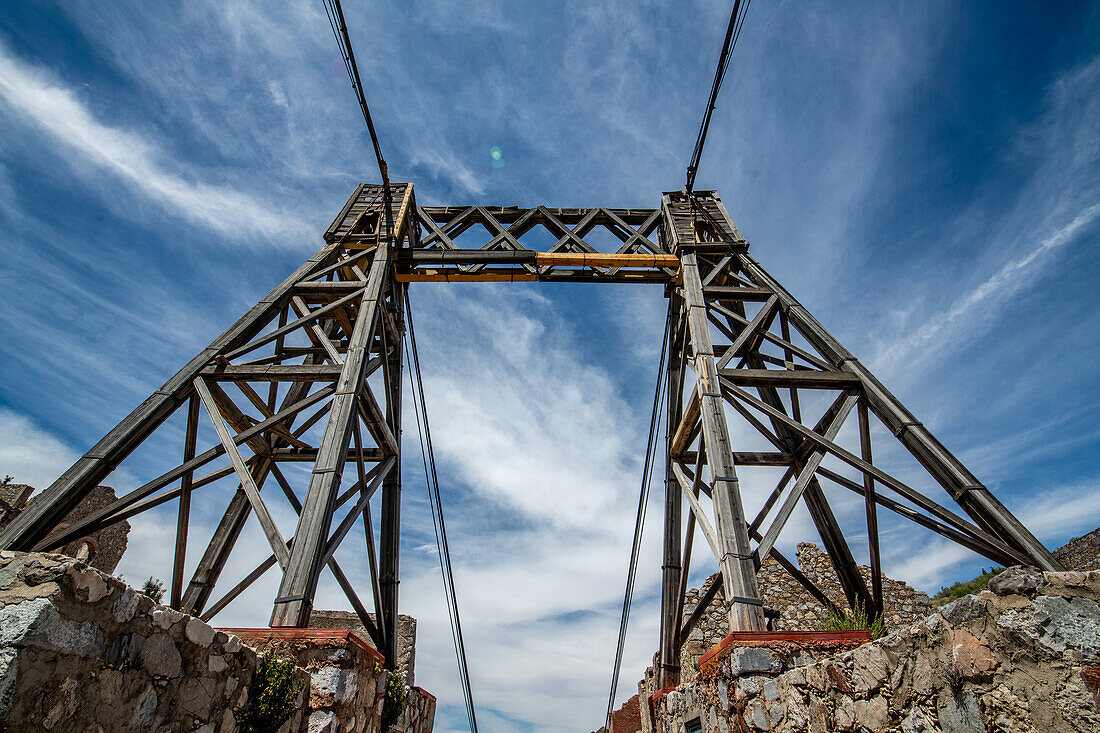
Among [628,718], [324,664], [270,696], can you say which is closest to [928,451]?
[324,664]

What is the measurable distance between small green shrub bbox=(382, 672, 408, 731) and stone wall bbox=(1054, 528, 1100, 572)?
11.8 metres

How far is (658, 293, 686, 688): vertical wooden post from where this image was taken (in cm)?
644

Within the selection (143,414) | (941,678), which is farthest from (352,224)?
(941,678)

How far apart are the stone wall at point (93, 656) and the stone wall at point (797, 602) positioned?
9503 mm

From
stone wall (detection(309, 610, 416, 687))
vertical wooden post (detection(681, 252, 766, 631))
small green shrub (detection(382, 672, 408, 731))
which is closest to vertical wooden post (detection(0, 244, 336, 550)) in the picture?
small green shrub (detection(382, 672, 408, 731))

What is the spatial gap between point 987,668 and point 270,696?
11.5 ft

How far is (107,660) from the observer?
1.99 m

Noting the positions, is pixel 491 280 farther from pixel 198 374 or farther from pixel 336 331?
pixel 198 374

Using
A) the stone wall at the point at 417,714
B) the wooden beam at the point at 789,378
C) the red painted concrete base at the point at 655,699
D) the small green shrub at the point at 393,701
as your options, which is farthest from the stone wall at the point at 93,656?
the wooden beam at the point at 789,378

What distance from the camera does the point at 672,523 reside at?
6926 mm

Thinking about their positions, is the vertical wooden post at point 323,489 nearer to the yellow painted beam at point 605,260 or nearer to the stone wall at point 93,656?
the stone wall at point 93,656

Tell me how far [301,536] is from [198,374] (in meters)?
2.10

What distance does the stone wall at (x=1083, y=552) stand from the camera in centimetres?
996

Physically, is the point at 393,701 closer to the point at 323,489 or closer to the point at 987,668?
the point at 323,489
